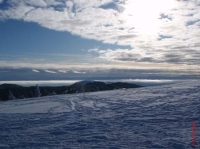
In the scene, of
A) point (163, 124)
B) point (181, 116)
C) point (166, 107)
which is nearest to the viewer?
point (163, 124)

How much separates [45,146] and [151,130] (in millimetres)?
3610

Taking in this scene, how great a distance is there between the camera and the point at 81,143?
25.4ft

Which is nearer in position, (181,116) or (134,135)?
(134,135)

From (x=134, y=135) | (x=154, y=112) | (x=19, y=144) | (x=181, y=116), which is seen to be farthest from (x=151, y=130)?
(x=19, y=144)

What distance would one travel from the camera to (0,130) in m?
10.2

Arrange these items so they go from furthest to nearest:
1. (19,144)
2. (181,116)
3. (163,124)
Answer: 1. (181,116)
2. (163,124)
3. (19,144)

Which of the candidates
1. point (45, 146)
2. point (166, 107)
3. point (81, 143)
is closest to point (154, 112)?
point (166, 107)

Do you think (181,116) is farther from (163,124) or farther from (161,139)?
(161,139)

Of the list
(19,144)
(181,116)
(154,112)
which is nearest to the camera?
(19,144)

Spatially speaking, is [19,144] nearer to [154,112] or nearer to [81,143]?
[81,143]

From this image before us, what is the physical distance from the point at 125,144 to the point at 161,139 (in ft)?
3.76

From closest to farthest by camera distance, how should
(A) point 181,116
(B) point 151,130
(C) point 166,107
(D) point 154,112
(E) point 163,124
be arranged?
(B) point 151,130 → (E) point 163,124 → (A) point 181,116 → (D) point 154,112 → (C) point 166,107

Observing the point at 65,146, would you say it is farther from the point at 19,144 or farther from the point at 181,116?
the point at 181,116

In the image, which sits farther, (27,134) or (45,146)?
(27,134)
